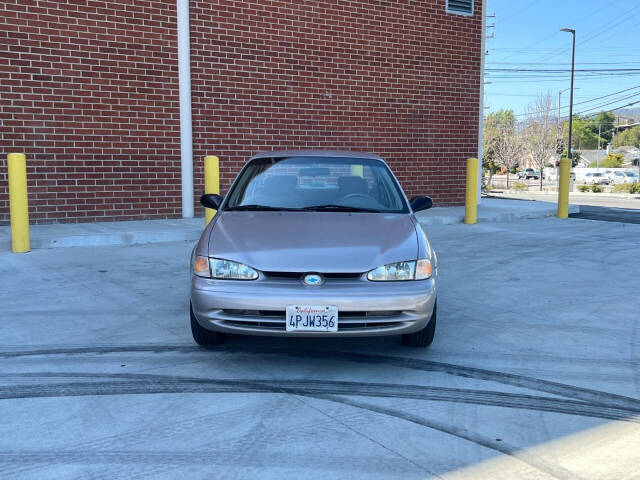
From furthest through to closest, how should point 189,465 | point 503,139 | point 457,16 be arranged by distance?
point 503,139 < point 457,16 < point 189,465

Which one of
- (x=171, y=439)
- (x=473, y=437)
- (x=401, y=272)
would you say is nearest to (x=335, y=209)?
(x=401, y=272)

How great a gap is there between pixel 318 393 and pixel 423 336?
107cm

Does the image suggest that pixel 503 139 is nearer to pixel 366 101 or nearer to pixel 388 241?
pixel 366 101

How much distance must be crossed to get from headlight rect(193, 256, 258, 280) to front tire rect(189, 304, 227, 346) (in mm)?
395

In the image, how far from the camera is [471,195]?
42.8ft

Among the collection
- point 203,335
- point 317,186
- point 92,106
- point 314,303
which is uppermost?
point 92,106

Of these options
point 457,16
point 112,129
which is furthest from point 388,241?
point 457,16

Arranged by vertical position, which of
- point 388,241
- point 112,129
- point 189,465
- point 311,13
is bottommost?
point 189,465

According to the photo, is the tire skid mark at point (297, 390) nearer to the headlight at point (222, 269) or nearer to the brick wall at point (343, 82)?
the headlight at point (222, 269)

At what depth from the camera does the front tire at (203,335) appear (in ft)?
14.8

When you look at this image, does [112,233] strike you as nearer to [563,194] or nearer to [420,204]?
[420,204]

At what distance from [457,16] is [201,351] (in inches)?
A: 512

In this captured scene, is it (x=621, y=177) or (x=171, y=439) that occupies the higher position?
(x=621, y=177)

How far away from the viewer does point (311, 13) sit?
13250 millimetres
